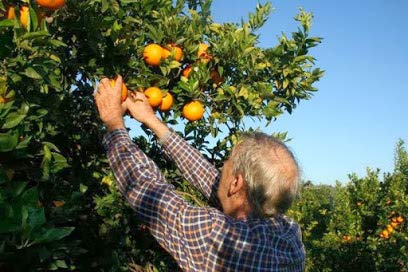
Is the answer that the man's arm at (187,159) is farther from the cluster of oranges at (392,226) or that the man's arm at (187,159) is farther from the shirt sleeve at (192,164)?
the cluster of oranges at (392,226)

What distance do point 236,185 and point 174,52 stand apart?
29.6 inches

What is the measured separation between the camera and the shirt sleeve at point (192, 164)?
2383 millimetres

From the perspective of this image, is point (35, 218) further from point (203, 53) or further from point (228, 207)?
point (203, 53)

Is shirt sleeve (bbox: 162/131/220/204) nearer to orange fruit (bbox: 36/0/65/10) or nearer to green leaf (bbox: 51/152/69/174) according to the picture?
green leaf (bbox: 51/152/69/174)

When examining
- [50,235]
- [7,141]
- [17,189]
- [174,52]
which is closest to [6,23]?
[7,141]

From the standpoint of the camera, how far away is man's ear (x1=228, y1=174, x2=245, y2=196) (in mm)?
1867

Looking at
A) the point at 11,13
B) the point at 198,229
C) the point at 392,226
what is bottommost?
the point at 198,229

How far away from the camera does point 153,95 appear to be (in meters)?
2.23

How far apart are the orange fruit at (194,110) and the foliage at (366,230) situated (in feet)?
17.5

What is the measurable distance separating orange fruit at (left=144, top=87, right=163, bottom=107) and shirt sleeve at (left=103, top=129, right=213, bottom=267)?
344 millimetres

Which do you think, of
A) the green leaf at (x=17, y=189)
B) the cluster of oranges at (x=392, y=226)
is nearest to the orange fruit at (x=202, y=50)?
the green leaf at (x=17, y=189)

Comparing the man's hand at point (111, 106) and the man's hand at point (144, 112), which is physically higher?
the man's hand at point (144, 112)

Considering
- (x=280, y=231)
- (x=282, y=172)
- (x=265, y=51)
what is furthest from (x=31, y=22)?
(x=265, y=51)

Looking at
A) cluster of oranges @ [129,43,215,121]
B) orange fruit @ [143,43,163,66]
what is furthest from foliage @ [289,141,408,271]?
orange fruit @ [143,43,163,66]
